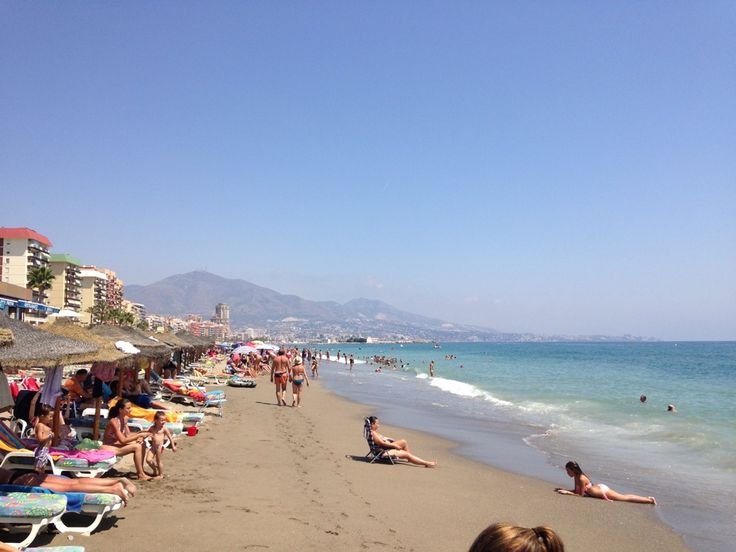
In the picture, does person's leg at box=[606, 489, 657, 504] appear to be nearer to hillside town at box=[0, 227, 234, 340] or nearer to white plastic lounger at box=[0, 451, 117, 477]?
white plastic lounger at box=[0, 451, 117, 477]

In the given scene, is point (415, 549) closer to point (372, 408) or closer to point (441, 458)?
point (441, 458)

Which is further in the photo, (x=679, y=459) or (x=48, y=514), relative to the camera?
(x=679, y=459)

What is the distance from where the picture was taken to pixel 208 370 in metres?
31.4

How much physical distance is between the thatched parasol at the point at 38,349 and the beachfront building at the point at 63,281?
95639mm

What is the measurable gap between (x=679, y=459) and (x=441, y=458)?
15.5 ft

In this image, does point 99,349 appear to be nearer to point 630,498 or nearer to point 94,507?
point 94,507

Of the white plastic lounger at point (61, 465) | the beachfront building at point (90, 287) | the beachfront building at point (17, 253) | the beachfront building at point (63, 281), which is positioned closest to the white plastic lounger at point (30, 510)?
the white plastic lounger at point (61, 465)

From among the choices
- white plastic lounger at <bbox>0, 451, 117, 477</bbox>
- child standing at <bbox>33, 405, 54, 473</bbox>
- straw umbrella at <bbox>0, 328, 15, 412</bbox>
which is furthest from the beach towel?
straw umbrella at <bbox>0, 328, 15, 412</bbox>

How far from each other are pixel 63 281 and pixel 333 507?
337ft

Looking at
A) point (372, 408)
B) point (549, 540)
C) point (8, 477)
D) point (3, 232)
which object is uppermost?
point (3, 232)

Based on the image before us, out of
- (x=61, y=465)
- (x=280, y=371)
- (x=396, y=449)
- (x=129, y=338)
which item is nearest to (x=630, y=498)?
(x=396, y=449)

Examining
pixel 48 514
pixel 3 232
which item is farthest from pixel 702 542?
pixel 3 232

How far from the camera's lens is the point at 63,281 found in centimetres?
9862

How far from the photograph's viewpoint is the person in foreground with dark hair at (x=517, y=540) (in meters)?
1.37
